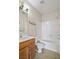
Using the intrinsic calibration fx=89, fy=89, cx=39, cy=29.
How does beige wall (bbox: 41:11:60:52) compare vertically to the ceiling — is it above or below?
below

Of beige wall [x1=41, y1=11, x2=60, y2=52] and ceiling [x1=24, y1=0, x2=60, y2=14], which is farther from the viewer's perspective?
beige wall [x1=41, y1=11, x2=60, y2=52]

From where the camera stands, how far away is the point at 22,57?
6.21 ft

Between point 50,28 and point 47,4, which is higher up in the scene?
point 47,4

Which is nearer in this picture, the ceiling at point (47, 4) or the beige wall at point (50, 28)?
the ceiling at point (47, 4)

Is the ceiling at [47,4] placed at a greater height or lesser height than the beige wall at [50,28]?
greater

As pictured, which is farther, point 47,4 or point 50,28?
point 50,28
